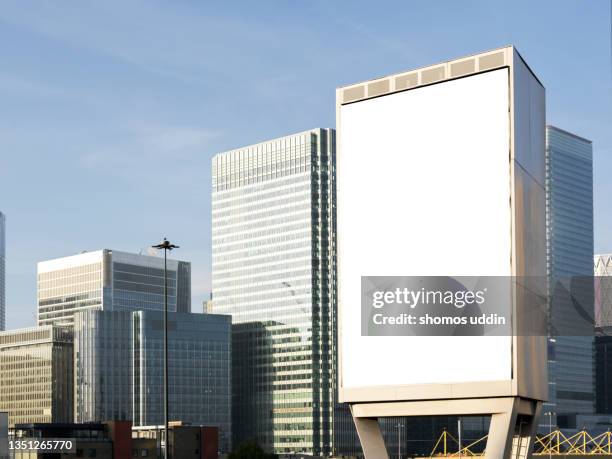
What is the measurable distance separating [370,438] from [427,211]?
570 inches

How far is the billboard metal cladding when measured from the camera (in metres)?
70.4

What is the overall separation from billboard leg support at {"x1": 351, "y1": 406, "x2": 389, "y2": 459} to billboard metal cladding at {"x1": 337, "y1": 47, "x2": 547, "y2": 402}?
2.20 meters

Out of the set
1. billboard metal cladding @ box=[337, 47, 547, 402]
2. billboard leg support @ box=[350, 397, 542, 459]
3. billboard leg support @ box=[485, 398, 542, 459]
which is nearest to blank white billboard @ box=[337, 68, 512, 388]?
billboard metal cladding @ box=[337, 47, 547, 402]

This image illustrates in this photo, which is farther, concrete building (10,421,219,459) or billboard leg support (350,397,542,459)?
concrete building (10,421,219,459)

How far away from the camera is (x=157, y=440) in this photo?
182 metres

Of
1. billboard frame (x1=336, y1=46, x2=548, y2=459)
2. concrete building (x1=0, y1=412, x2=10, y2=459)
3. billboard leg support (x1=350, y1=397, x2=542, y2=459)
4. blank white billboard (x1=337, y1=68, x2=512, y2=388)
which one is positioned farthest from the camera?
concrete building (x1=0, y1=412, x2=10, y2=459)

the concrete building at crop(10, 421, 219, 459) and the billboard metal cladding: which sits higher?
the billboard metal cladding

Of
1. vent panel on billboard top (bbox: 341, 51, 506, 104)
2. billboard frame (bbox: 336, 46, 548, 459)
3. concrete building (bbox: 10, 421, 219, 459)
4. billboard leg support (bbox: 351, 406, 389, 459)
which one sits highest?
vent panel on billboard top (bbox: 341, 51, 506, 104)

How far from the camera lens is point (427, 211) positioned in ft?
237

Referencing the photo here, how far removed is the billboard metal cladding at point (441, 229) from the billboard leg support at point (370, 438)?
2.20 m

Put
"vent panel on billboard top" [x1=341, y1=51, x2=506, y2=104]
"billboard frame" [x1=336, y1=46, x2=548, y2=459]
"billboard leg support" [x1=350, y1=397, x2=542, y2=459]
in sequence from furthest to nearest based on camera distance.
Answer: "vent panel on billboard top" [x1=341, y1=51, x2=506, y2=104] → "billboard frame" [x1=336, y1=46, x2=548, y2=459] → "billboard leg support" [x1=350, y1=397, x2=542, y2=459]

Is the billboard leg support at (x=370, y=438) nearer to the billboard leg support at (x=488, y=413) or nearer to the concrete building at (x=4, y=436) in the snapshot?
the billboard leg support at (x=488, y=413)

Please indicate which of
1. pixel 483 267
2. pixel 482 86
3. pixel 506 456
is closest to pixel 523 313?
pixel 483 267

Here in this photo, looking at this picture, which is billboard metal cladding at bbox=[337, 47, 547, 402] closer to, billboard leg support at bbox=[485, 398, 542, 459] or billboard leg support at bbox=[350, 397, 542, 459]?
billboard leg support at bbox=[350, 397, 542, 459]
